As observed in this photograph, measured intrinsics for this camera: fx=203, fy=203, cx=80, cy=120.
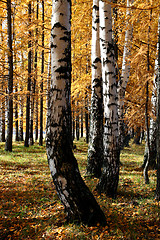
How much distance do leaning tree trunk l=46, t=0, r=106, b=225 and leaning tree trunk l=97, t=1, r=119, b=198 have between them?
1651 mm

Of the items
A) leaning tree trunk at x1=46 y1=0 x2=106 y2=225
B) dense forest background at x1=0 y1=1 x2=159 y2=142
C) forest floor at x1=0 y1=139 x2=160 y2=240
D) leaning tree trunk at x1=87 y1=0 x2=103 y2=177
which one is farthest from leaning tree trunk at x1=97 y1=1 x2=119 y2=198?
leaning tree trunk at x1=46 y1=0 x2=106 y2=225

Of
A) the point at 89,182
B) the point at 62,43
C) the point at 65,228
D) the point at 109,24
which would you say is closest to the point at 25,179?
the point at 89,182

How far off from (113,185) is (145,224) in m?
1.25

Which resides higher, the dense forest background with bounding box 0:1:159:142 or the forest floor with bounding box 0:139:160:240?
the dense forest background with bounding box 0:1:159:142

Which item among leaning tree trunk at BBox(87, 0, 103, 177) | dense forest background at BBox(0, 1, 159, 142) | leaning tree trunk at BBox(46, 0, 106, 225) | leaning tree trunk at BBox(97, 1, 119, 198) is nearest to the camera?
leaning tree trunk at BBox(46, 0, 106, 225)

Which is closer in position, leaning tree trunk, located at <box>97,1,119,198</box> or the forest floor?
the forest floor

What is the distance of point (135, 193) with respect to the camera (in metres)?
5.44

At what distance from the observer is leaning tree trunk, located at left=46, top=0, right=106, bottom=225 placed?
3189 millimetres

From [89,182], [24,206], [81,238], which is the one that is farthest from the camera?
[89,182]

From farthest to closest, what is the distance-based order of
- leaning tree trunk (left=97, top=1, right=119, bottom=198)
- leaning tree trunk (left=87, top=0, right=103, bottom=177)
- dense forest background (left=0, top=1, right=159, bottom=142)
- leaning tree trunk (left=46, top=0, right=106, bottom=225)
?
dense forest background (left=0, top=1, right=159, bottom=142) < leaning tree trunk (left=87, top=0, right=103, bottom=177) < leaning tree trunk (left=97, top=1, right=119, bottom=198) < leaning tree trunk (left=46, top=0, right=106, bottom=225)

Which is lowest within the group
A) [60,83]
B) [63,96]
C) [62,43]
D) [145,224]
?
[145,224]

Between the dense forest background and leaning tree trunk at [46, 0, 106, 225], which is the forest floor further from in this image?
the dense forest background

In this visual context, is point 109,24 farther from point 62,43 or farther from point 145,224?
point 145,224

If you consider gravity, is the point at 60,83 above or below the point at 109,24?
below
